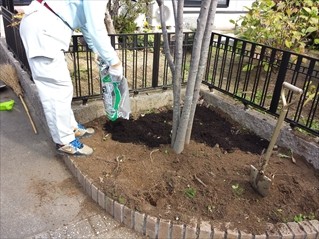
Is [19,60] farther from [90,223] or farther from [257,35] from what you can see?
[257,35]

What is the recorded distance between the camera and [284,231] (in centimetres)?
217

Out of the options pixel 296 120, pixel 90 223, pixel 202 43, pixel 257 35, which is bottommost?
Result: pixel 90 223

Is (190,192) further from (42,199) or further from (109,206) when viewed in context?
(42,199)

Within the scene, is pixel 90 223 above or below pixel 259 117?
below

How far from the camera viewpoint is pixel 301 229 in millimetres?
2201

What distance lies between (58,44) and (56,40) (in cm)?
4

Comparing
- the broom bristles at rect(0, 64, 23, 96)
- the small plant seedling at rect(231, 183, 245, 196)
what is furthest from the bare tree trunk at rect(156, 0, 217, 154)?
the broom bristles at rect(0, 64, 23, 96)

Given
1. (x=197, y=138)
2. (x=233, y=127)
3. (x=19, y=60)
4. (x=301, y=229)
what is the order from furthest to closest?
(x=19, y=60) < (x=233, y=127) < (x=197, y=138) < (x=301, y=229)

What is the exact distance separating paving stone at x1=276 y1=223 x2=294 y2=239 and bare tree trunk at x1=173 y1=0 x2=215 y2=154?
1.09 meters

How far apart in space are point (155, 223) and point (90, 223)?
0.53 metres

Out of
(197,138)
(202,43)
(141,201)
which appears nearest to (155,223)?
(141,201)

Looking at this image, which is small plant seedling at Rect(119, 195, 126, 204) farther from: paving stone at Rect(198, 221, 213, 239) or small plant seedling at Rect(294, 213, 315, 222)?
small plant seedling at Rect(294, 213, 315, 222)

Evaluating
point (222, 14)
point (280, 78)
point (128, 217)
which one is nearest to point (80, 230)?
point (128, 217)

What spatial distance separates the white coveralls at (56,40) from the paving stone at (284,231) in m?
1.81
